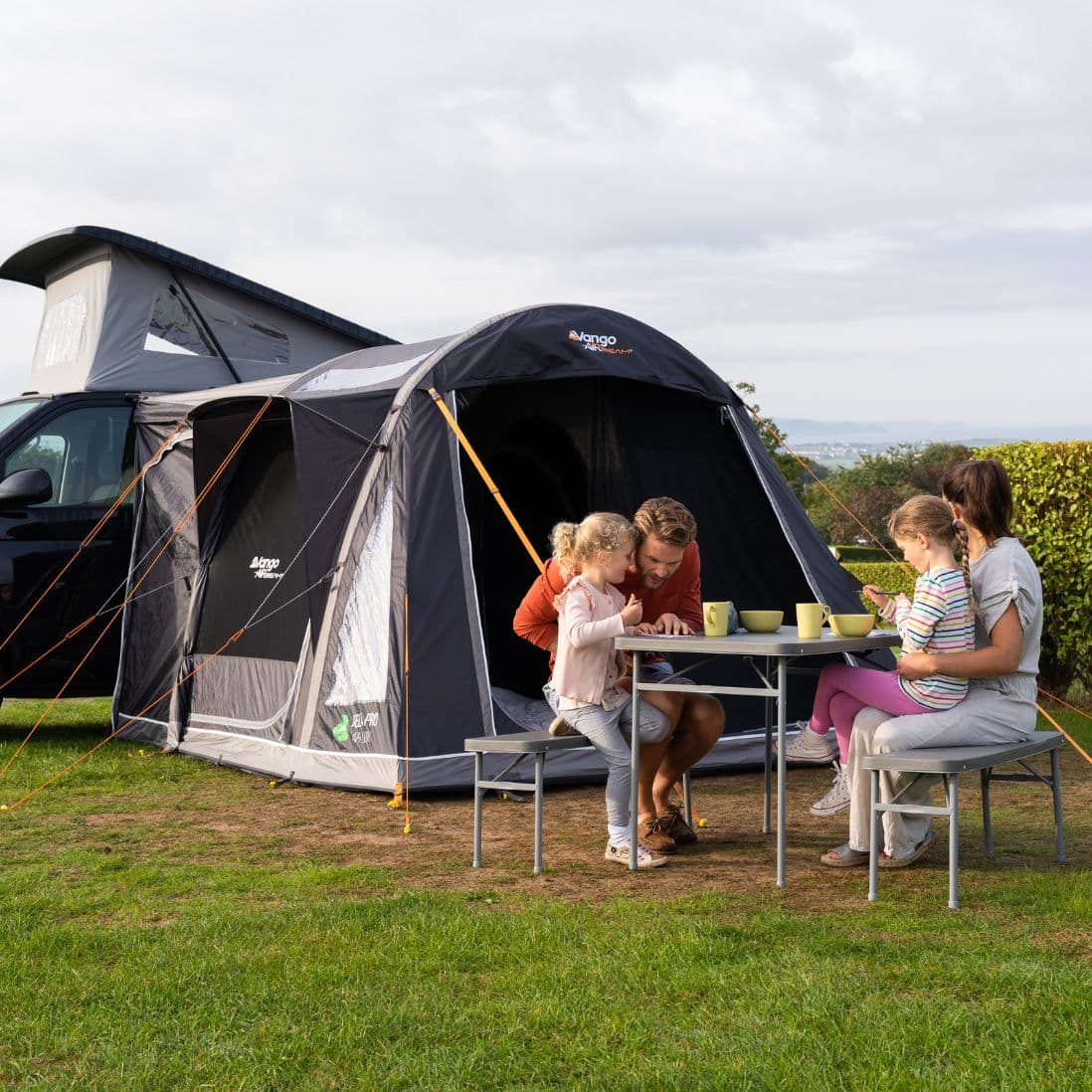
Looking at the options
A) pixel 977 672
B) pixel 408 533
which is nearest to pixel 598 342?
pixel 408 533

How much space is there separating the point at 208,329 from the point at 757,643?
5663 millimetres

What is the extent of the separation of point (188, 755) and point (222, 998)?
4.39m

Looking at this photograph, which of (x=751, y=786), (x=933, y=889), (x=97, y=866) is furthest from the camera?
(x=751, y=786)

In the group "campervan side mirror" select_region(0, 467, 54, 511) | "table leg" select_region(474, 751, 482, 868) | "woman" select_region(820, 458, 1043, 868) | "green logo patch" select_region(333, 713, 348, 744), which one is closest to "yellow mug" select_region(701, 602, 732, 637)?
"woman" select_region(820, 458, 1043, 868)

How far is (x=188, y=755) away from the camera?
7.66 meters

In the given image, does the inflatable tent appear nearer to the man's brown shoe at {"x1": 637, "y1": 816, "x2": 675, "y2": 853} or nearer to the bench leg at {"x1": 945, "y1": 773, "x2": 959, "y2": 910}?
the man's brown shoe at {"x1": 637, "y1": 816, "x2": 675, "y2": 853}

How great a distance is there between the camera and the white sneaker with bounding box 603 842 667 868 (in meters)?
4.96

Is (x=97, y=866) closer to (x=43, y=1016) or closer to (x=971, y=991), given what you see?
(x=43, y=1016)

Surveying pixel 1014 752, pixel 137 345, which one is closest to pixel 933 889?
pixel 1014 752

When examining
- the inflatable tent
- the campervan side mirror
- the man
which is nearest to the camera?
the man

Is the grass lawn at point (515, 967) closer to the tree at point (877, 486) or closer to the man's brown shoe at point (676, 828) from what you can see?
the man's brown shoe at point (676, 828)

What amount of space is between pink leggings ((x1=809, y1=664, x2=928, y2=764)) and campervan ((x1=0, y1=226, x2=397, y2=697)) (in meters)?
4.44

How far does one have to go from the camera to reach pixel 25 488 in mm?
7375

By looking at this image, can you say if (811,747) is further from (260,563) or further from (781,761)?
(260,563)
